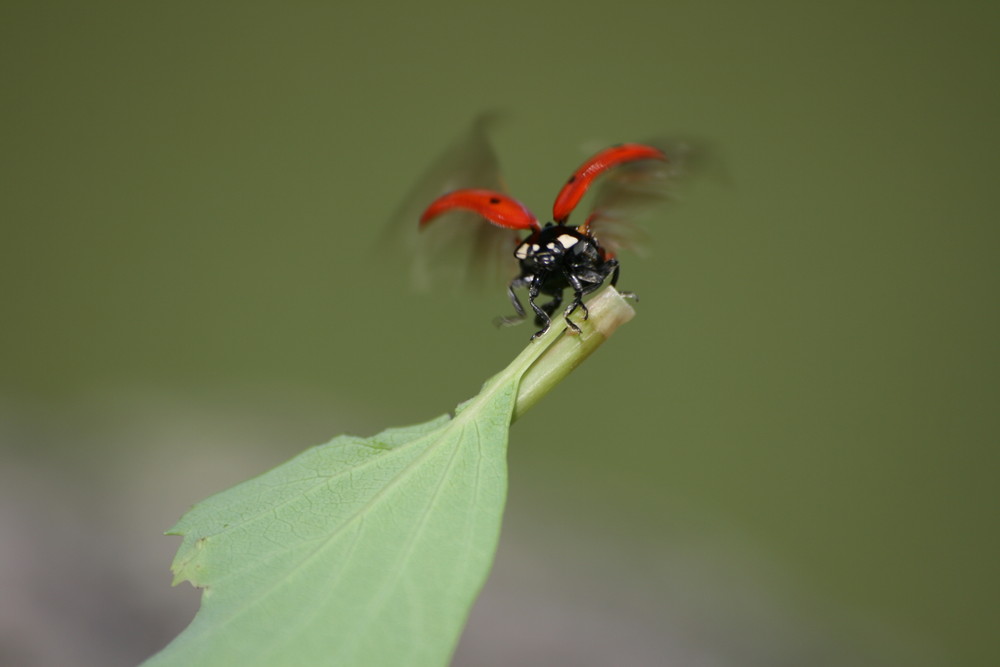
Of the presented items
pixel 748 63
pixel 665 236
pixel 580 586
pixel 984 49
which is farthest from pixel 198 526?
pixel 984 49

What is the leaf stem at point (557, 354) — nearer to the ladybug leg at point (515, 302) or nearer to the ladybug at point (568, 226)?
the ladybug at point (568, 226)

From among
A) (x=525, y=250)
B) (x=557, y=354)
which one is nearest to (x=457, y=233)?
(x=525, y=250)

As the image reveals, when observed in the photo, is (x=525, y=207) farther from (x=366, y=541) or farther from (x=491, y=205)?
(x=366, y=541)

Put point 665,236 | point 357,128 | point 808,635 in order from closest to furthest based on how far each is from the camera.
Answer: point 808,635
point 665,236
point 357,128

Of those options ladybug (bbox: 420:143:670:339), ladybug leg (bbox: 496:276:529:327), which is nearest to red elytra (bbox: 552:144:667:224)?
ladybug (bbox: 420:143:670:339)

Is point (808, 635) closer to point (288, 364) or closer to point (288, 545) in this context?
point (288, 364)

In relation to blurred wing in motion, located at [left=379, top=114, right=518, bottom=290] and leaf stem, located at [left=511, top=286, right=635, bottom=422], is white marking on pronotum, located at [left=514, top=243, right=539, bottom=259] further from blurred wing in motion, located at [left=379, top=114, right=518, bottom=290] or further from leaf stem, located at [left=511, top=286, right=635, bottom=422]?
leaf stem, located at [left=511, top=286, right=635, bottom=422]
